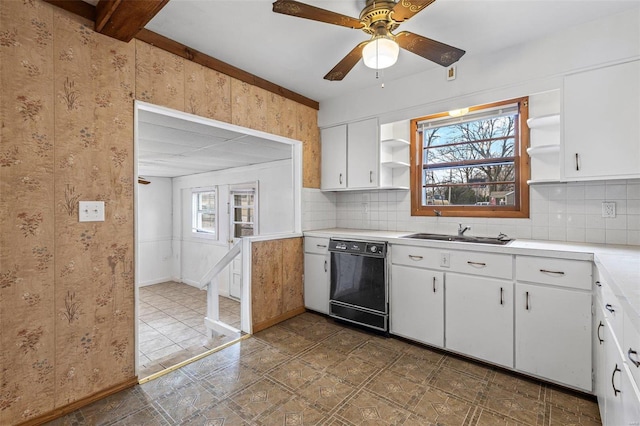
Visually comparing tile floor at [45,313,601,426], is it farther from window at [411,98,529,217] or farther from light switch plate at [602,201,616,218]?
window at [411,98,529,217]

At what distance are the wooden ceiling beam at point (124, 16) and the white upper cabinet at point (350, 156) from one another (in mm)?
2225

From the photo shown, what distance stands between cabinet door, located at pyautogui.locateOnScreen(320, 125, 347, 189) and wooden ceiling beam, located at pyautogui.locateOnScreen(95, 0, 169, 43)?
2.23 m

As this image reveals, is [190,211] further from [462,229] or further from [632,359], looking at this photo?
[632,359]

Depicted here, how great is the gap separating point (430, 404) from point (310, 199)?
2.41 metres

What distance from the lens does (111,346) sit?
2.00 metres

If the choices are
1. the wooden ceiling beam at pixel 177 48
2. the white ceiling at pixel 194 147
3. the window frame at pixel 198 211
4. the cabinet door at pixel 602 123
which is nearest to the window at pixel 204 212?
the window frame at pixel 198 211

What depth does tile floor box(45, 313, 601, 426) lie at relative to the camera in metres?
1.77

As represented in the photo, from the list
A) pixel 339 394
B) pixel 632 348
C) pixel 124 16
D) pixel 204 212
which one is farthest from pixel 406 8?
pixel 204 212

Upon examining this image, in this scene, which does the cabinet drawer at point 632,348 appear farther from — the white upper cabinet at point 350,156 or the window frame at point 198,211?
the window frame at point 198,211

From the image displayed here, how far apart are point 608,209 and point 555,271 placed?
820 mm

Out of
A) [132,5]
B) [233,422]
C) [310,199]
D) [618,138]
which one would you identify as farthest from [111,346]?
[618,138]

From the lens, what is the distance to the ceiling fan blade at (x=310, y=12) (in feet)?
4.97

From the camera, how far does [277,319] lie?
3.20 metres

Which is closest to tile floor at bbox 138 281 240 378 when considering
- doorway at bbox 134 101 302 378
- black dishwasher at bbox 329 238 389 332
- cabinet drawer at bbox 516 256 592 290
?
doorway at bbox 134 101 302 378
